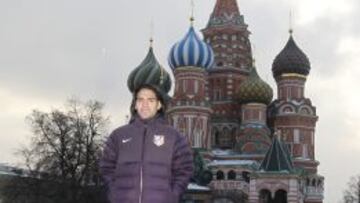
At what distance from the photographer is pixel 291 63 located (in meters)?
51.5

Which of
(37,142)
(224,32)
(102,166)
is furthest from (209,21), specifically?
(102,166)

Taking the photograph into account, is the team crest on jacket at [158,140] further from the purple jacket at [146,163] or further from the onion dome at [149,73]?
the onion dome at [149,73]

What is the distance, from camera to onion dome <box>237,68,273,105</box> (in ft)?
164

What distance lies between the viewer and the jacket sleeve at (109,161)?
468cm

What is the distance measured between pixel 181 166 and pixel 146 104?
1.52ft

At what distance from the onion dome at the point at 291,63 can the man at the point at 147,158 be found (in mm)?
47319

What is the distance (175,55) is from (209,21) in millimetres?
6774

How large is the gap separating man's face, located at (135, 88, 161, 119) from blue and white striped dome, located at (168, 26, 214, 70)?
1748 inches

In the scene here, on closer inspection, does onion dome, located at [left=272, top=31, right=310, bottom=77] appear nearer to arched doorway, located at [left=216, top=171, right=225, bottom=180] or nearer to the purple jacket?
arched doorway, located at [left=216, top=171, right=225, bottom=180]

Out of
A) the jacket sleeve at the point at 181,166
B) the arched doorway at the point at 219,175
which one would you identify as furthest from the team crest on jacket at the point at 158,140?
the arched doorway at the point at 219,175

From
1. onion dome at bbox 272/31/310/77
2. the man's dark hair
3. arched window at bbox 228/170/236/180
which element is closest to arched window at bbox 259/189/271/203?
arched window at bbox 228/170/236/180

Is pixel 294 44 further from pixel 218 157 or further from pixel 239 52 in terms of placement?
pixel 218 157

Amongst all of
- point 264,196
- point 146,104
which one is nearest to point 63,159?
point 264,196

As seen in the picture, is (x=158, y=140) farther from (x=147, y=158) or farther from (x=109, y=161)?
(x=109, y=161)
